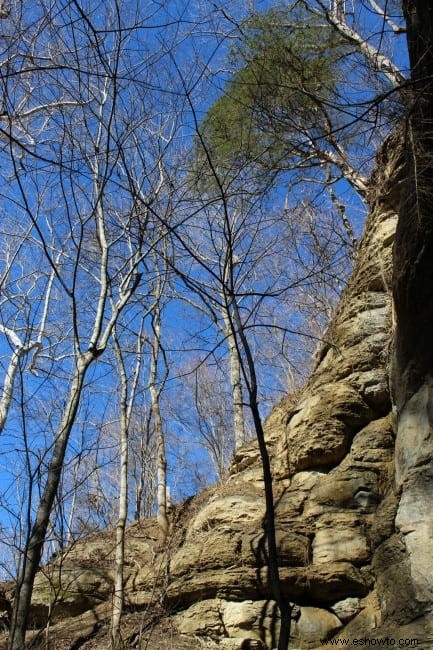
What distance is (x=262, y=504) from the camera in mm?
7090

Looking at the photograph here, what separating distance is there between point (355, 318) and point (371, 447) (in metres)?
1.92

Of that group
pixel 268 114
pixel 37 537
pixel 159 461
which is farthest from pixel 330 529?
pixel 159 461

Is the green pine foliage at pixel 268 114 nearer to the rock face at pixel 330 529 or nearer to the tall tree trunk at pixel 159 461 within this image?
the rock face at pixel 330 529

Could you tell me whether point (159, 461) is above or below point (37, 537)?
above

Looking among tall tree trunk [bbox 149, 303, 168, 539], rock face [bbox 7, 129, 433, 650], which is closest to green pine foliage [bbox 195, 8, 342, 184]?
rock face [bbox 7, 129, 433, 650]

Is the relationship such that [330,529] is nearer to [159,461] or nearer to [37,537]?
[37,537]

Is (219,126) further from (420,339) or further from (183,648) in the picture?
(183,648)

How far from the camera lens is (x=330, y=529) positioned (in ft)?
20.4

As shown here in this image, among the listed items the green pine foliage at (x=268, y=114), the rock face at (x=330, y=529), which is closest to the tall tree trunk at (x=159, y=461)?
the rock face at (x=330, y=529)

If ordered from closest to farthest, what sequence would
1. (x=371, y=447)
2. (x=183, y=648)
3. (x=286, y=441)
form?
1. (x=183, y=648)
2. (x=371, y=447)
3. (x=286, y=441)

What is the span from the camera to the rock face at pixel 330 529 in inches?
208

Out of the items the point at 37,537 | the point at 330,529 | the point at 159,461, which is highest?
the point at 159,461

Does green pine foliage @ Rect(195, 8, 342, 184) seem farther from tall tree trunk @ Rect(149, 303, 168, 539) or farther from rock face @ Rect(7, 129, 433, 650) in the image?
tall tree trunk @ Rect(149, 303, 168, 539)

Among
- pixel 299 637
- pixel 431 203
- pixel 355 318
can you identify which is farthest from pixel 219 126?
pixel 299 637
